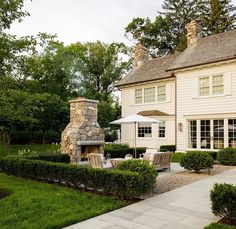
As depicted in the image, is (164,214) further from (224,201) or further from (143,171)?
(143,171)

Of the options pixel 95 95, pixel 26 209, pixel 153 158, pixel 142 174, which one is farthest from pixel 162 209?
pixel 95 95

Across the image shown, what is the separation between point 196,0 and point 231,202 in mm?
42142

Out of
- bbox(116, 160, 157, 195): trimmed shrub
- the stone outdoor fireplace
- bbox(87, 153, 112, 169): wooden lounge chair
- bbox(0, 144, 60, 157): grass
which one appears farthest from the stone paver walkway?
bbox(0, 144, 60, 157): grass

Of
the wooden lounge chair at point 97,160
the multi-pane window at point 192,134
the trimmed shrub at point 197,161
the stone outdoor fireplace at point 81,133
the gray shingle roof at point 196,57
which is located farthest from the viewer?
the multi-pane window at point 192,134

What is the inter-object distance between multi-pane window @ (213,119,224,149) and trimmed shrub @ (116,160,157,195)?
11.6 m

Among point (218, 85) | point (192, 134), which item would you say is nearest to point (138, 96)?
point (192, 134)

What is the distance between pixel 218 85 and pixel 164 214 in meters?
14.2

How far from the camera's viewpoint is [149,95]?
924 inches

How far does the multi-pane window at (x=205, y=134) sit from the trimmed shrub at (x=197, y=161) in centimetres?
747

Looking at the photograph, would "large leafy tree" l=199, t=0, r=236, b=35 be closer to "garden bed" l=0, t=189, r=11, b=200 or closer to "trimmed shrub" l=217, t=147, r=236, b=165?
"trimmed shrub" l=217, t=147, r=236, b=165

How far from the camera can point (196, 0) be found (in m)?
42.8

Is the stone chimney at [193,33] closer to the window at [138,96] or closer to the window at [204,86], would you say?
the window at [204,86]

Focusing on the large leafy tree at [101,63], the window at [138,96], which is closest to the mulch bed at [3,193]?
the window at [138,96]

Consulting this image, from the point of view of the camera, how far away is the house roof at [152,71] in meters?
22.9
